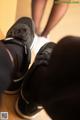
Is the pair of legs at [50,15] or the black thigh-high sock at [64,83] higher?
the black thigh-high sock at [64,83]

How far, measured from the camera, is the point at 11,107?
558 millimetres

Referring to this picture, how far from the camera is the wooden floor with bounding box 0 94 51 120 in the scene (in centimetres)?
54

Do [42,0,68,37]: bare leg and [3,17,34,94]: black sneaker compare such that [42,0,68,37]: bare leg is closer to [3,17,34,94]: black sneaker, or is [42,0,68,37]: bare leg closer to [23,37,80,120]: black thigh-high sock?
[3,17,34,94]: black sneaker

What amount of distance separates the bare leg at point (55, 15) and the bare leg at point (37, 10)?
0.12 ft

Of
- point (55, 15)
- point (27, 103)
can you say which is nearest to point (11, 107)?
point (27, 103)

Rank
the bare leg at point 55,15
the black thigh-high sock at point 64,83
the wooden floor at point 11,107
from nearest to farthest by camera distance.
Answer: the black thigh-high sock at point 64,83 < the wooden floor at point 11,107 < the bare leg at point 55,15

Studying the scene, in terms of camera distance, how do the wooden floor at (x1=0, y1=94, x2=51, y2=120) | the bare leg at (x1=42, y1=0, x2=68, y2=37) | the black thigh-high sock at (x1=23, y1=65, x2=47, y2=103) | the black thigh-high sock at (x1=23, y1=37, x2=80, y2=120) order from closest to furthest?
the black thigh-high sock at (x1=23, y1=37, x2=80, y2=120) < the black thigh-high sock at (x1=23, y1=65, x2=47, y2=103) < the wooden floor at (x1=0, y1=94, x2=51, y2=120) < the bare leg at (x1=42, y1=0, x2=68, y2=37)

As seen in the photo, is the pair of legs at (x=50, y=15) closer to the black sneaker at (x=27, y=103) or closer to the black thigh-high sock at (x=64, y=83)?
the black sneaker at (x=27, y=103)

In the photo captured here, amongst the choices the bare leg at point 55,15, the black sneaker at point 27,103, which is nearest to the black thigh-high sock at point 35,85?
the black sneaker at point 27,103

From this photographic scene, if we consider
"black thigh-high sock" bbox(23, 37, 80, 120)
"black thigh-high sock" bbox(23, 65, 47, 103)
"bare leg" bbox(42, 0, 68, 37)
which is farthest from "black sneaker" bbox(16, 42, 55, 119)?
"bare leg" bbox(42, 0, 68, 37)

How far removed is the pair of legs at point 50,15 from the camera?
0.83 meters

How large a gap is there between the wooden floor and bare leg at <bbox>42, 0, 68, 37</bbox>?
0.38 m

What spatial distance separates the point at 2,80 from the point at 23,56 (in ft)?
0.54

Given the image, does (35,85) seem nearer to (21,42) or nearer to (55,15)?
(21,42)
